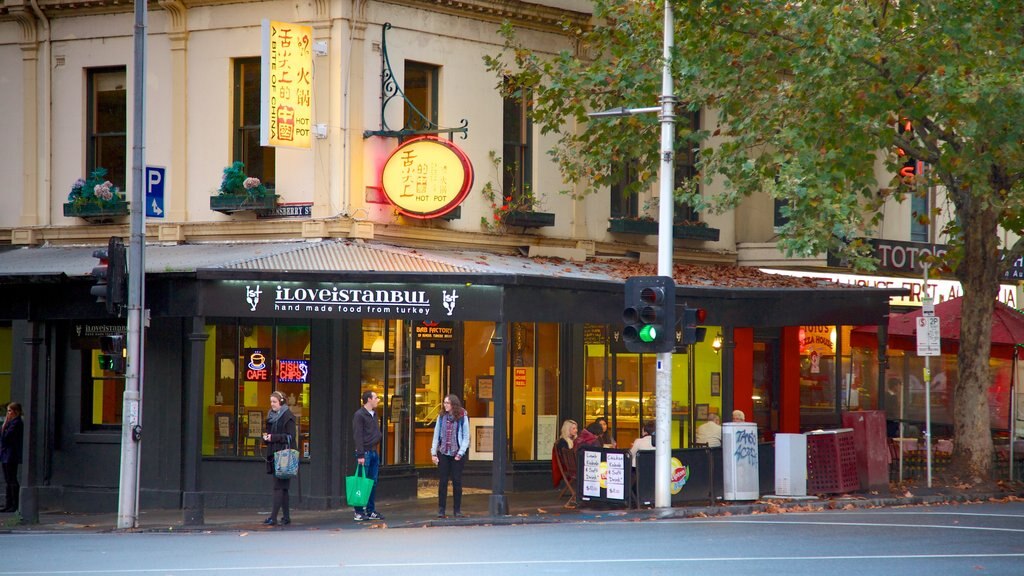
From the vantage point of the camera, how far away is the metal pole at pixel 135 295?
18188 mm

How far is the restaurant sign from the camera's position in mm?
18469

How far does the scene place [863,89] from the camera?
1916 centimetres

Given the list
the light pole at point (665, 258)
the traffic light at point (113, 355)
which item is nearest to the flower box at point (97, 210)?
the traffic light at point (113, 355)

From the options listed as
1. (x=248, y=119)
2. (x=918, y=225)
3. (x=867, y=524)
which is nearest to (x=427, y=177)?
(x=248, y=119)

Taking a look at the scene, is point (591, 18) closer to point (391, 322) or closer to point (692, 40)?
point (692, 40)

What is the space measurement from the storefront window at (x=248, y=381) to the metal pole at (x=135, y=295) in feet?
8.95

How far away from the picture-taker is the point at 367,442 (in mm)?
18328

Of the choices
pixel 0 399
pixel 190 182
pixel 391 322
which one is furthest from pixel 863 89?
pixel 0 399

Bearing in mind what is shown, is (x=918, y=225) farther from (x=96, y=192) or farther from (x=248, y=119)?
(x=96, y=192)

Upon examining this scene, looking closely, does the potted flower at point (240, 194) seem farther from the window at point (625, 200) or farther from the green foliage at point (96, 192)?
the window at point (625, 200)

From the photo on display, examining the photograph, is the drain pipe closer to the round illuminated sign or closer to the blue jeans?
the round illuminated sign

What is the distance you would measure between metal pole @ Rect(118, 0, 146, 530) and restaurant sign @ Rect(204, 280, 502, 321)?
0.95 m

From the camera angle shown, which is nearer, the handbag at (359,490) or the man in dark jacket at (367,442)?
the handbag at (359,490)

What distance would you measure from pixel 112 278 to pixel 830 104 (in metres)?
9.83
